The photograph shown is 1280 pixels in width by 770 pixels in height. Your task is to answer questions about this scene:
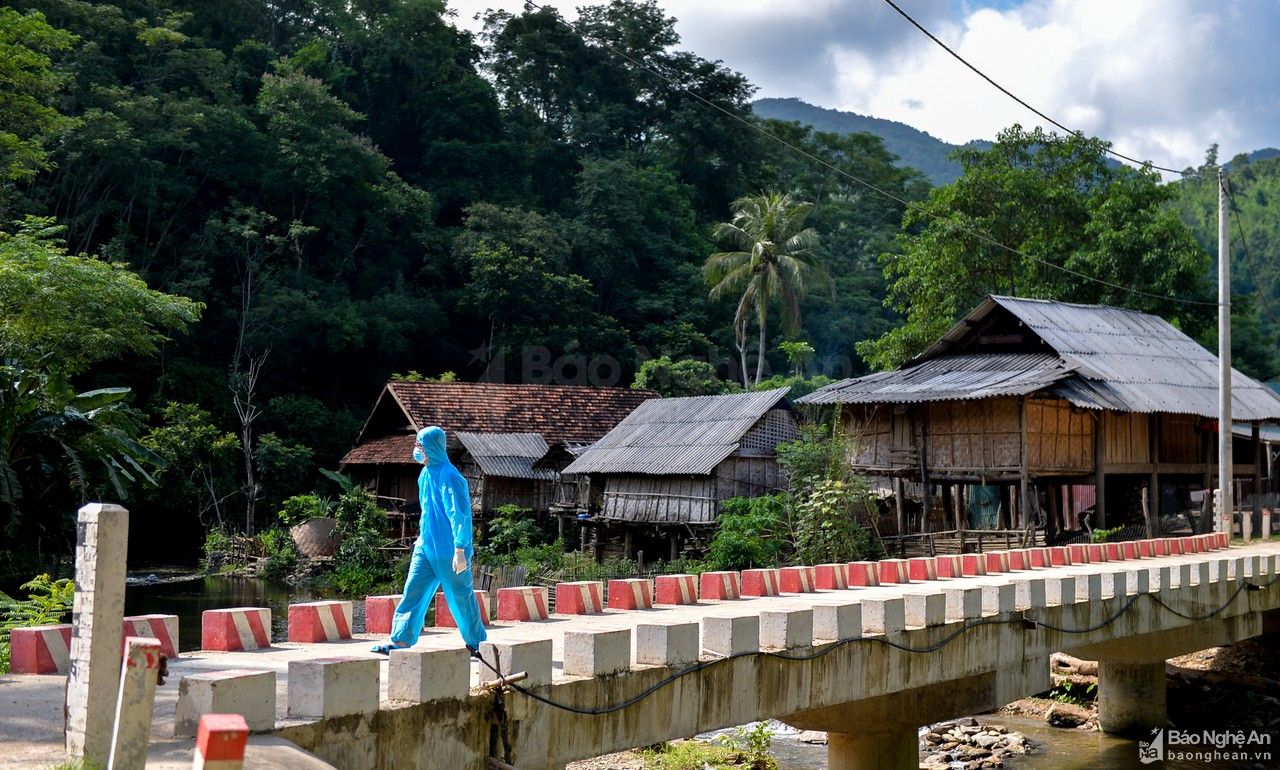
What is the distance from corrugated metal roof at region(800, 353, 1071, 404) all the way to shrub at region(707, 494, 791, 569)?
9.03 ft

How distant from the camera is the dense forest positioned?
97.4ft

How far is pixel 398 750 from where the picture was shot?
23.1 ft

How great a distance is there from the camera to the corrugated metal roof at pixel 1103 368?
27000 mm

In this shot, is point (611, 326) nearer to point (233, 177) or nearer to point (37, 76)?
point (233, 177)

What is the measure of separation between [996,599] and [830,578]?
2.78 meters

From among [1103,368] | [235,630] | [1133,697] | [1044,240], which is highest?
[1044,240]

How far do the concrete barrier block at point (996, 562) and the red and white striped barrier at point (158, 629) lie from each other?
12.3 m

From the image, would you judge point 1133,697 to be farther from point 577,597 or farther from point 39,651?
point 39,651

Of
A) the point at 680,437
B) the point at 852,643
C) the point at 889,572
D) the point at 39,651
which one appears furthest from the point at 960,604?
the point at 680,437

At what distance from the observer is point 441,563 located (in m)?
8.36

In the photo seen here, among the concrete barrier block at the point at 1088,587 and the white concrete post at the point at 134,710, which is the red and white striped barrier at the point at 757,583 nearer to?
the concrete barrier block at the point at 1088,587

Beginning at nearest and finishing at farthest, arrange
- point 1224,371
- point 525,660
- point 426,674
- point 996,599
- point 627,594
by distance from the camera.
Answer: point 426,674
point 525,660
point 627,594
point 996,599
point 1224,371

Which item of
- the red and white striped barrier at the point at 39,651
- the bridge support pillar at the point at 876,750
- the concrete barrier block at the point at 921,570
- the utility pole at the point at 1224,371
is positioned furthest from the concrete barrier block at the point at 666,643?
the utility pole at the point at 1224,371

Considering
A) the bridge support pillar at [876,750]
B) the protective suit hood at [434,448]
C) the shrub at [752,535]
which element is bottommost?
the bridge support pillar at [876,750]
